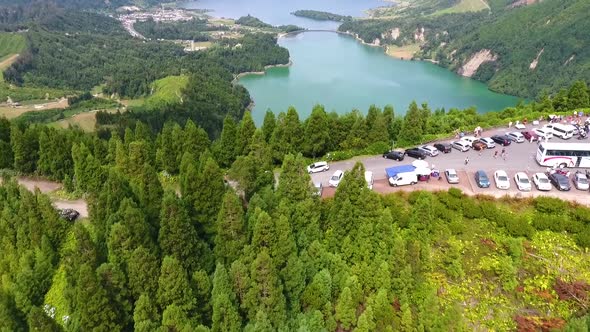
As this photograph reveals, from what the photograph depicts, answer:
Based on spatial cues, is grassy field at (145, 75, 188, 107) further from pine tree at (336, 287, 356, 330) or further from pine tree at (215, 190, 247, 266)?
pine tree at (336, 287, 356, 330)

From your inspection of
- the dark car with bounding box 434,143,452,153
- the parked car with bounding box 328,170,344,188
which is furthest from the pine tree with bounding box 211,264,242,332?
the dark car with bounding box 434,143,452,153

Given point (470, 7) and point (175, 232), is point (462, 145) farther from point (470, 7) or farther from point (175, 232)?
point (470, 7)

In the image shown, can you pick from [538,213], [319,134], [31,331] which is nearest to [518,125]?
[538,213]

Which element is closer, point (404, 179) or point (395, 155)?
point (404, 179)

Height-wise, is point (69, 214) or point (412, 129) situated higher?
point (412, 129)

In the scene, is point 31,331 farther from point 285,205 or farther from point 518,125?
point 518,125

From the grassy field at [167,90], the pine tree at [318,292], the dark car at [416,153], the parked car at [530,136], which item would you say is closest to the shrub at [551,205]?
the dark car at [416,153]

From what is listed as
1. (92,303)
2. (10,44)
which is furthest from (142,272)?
(10,44)
